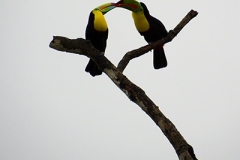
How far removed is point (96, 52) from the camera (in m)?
3.88

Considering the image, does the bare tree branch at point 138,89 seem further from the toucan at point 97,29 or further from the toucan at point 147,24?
the toucan at point 147,24

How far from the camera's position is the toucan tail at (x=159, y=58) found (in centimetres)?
606

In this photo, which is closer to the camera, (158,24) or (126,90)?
(126,90)

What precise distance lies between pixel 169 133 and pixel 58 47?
1749 millimetres

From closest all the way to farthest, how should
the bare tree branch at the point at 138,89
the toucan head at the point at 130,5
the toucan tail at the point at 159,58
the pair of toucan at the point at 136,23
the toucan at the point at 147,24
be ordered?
the bare tree branch at the point at 138,89, the toucan head at the point at 130,5, the pair of toucan at the point at 136,23, the toucan at the point at 147,24, the toucan tail at the point at 159,58

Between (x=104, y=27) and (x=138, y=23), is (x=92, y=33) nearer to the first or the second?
(x=104, y=27)

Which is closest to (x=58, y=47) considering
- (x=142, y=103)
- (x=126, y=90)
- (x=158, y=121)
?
(x=126, y=90)

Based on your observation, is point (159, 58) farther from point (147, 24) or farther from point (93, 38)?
point (93, 38)

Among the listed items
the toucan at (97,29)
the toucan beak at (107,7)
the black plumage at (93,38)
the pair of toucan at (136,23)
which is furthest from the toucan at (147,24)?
the black plumage at (93,38)

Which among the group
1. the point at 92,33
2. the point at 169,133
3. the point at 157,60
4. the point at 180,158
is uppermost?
the point at 92,33

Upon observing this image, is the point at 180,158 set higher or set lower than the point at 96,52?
lower

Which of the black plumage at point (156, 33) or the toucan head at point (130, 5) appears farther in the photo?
the black plumage at point (156, 33)

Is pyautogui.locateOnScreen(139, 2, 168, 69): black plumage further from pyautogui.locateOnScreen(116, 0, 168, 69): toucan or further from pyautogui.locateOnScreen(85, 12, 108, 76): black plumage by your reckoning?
pyautogui.locateOnScreen(85, 12, 108, 76): black plumage

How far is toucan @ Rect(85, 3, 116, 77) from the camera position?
5168 millimetres
